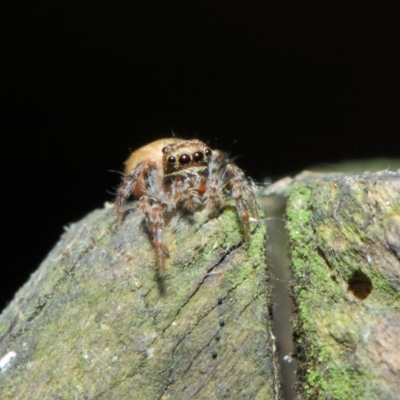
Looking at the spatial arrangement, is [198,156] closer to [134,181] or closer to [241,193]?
[134,181]

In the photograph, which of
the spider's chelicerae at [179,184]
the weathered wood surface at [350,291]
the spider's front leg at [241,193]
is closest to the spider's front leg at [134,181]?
the spider's chelicerae at [179,184]

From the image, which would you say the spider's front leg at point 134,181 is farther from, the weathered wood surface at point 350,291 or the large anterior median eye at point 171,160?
the weathered wood surface at point 350,291

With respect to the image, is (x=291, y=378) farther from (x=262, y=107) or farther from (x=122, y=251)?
(x=262, y=107)

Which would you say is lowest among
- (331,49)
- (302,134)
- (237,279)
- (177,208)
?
(237,279)

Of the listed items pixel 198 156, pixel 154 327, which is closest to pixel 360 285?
pixel 154 327

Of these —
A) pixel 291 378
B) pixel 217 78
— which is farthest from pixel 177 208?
pixel 217 78
